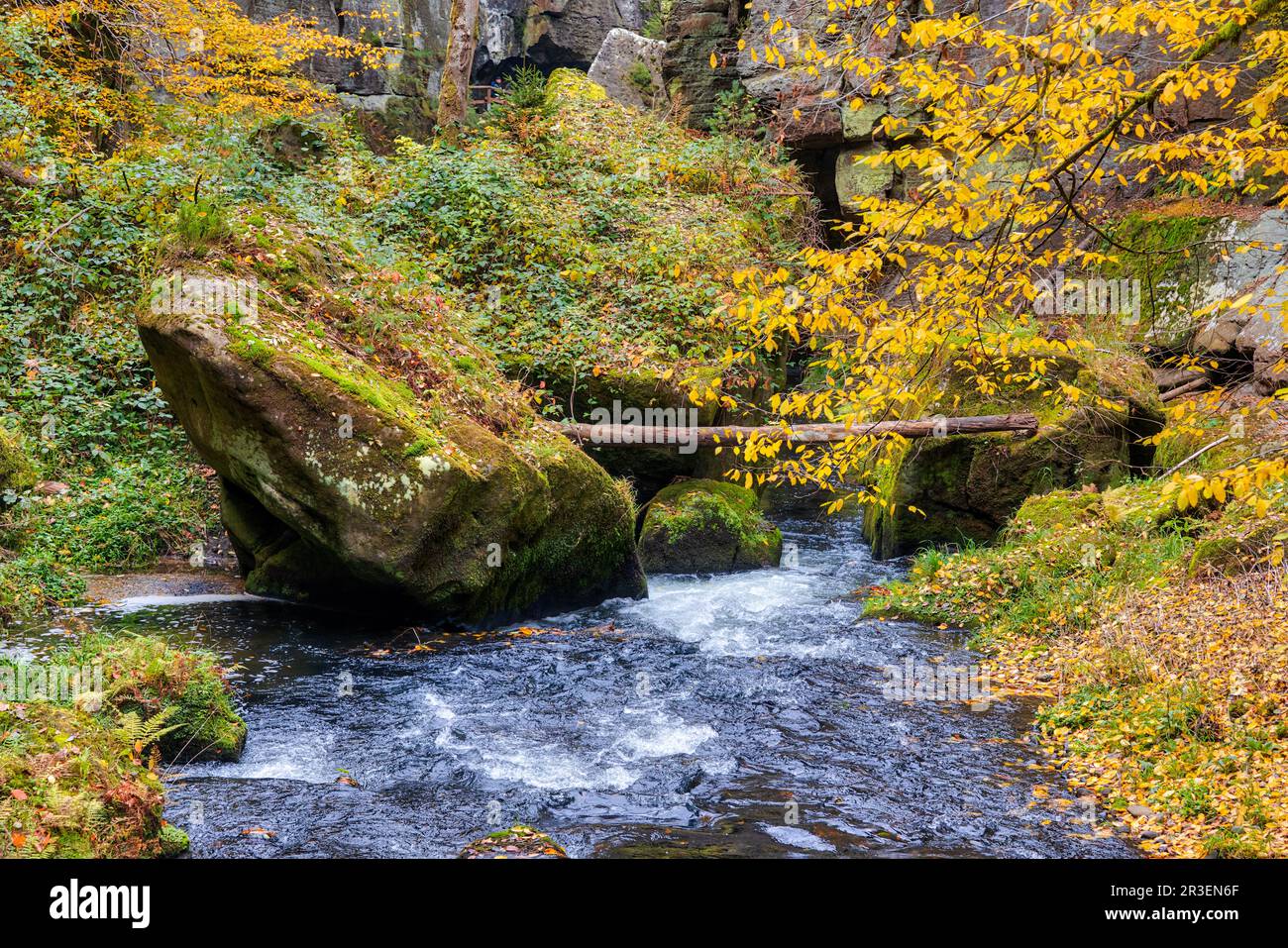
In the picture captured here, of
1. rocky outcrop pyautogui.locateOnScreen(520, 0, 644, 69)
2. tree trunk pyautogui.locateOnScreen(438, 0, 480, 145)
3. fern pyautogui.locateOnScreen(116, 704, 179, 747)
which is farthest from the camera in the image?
rocky outcrop pyautogui.locateOnScreen(520, 0, 644, 69)

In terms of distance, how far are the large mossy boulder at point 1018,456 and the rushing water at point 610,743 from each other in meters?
3.33

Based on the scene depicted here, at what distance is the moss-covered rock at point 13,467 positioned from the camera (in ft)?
29.8

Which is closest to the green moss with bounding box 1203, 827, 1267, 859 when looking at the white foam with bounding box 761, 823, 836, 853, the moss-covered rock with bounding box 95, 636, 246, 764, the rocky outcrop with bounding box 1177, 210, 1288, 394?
the white foam with bounding box 761, 823, 836, 853

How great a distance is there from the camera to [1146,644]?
7230 millimetres

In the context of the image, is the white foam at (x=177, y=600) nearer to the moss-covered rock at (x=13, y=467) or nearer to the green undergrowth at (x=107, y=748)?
the moss-covered rock at (x=13, y=467)

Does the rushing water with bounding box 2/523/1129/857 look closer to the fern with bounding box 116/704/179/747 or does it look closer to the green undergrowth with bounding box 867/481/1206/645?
the fern with bounding box 116/704/179/747

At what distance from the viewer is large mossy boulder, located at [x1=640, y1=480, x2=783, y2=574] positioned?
40.6 ft

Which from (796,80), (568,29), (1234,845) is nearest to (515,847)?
(1234,845)

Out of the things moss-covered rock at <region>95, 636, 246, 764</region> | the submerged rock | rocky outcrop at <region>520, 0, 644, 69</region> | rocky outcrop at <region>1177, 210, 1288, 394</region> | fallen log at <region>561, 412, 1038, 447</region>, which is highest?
rocky outcrop at <region>520, 0, 644, 69</region>

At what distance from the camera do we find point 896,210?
5207 millimetres

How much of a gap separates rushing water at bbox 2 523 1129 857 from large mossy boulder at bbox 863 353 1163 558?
3.33 meters

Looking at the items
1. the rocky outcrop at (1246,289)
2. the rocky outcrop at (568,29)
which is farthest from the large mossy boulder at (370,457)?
the rocky outcrop at (568,29)
